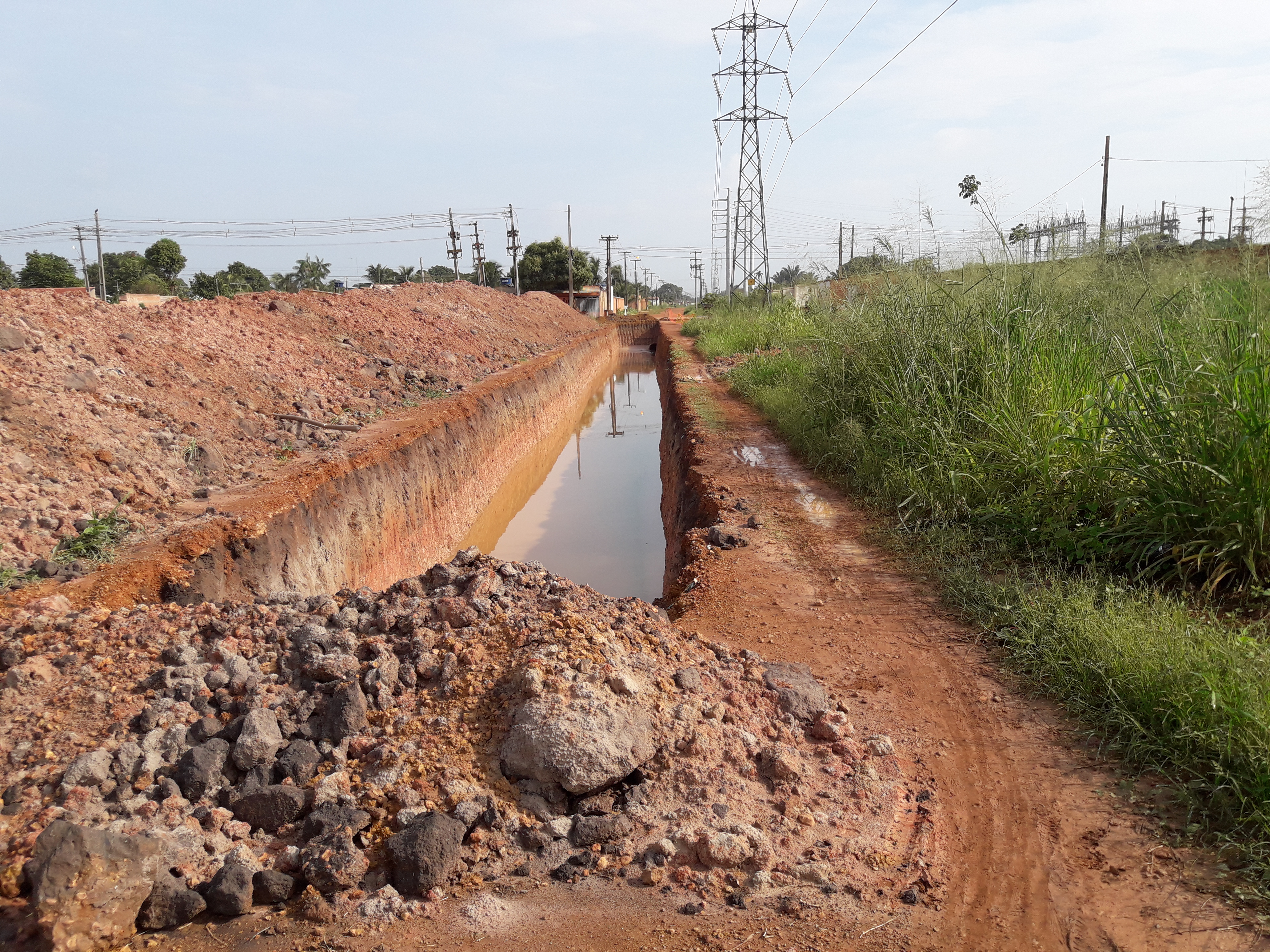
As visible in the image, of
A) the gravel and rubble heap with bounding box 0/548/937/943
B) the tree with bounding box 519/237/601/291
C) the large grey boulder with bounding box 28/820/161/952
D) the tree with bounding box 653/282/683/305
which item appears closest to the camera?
the large grey boulder with bounding box 28/820/161/952

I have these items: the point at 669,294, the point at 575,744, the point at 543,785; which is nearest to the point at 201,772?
the point at 543,785

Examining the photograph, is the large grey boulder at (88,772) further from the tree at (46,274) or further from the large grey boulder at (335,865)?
the tree at (46,274)

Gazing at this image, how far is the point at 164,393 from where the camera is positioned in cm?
877

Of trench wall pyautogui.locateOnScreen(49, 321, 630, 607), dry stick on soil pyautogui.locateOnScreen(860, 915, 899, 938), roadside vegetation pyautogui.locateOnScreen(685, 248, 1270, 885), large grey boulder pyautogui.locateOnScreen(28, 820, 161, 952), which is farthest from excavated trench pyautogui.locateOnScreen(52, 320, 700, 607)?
dry stick on soil pyautogui.locateOnScreen(860, 915, 899, 938)

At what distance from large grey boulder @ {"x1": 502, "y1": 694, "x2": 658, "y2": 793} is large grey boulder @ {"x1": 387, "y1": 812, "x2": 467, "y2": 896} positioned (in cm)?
38

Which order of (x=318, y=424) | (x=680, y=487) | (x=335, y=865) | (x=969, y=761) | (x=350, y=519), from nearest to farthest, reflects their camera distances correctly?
(x=335, y=865) < (x=969, y=761) < (x=350, y=519) < (x=318, y=424) < (x=680, y=487)

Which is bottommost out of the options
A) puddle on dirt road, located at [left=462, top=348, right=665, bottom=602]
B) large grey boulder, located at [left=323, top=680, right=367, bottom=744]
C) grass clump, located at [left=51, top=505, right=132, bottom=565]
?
puddle on dirt road, located at [left=462, top=348, right=665, bottom=602]

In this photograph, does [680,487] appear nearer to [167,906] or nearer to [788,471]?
[788,471]

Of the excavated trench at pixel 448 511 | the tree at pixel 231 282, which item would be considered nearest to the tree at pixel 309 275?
the tree at pixel 231 282

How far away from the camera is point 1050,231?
24.1ft

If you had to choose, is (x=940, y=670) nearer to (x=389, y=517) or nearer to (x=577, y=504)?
(x=389, y=517)

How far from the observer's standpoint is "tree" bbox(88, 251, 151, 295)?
4238 cm

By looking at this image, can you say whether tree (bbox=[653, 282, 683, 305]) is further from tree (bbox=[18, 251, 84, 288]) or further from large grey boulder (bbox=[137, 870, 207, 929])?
large grey boulder (bbox=[137, 870, 207, 929])

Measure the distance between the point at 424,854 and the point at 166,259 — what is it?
149ft
